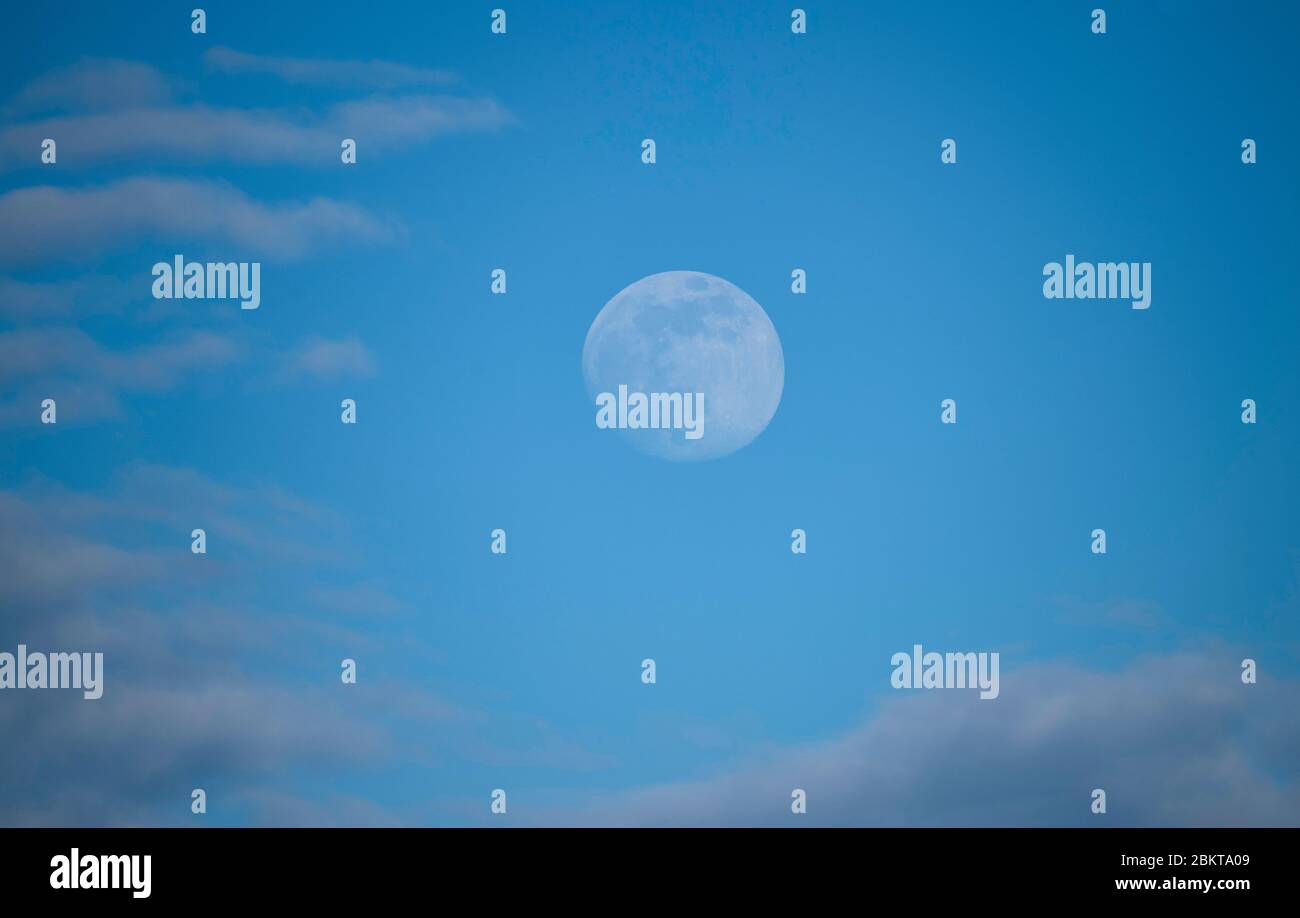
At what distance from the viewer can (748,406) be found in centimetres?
1689
